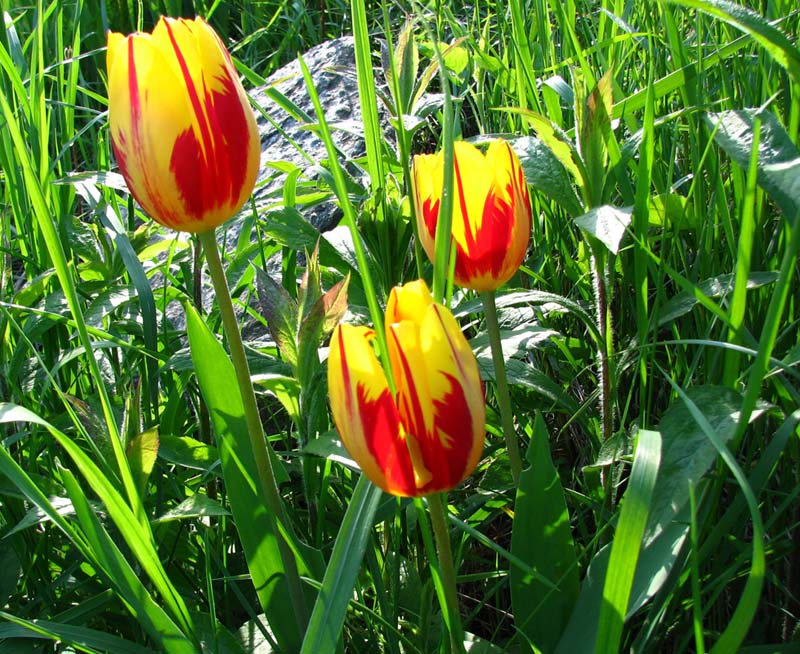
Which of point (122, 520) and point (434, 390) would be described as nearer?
point (434, 390)

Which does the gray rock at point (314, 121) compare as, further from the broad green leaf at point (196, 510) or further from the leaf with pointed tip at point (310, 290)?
the broad green leaf at point (196, 510)

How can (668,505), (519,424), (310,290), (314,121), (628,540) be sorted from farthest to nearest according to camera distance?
1. (314,121)
2. (519,424)
3. (310,290)
4. (668,505)
5. (628,540)

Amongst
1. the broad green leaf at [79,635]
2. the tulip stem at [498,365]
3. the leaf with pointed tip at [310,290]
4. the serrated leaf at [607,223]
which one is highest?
the serrated leaf at [607,223]

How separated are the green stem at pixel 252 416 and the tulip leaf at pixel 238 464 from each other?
27mm

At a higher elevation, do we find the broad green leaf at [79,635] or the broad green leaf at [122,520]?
the broad green leaf at [122,520]

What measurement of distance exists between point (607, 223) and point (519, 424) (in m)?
0.56

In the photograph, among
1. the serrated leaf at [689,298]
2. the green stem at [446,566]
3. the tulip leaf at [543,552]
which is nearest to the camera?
the green stem at [446,566]

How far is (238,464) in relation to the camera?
1032mm

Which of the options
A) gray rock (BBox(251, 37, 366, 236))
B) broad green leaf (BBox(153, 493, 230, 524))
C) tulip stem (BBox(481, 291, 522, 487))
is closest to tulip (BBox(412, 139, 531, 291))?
tulip stem (BBox(481, 291, 522, 487))

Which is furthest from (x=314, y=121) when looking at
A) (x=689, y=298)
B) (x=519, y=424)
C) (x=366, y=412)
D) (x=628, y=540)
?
(x=628, y=540)

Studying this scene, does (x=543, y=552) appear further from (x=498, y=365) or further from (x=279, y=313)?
(x=279, y=313)

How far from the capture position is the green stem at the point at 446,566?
2.73 feet

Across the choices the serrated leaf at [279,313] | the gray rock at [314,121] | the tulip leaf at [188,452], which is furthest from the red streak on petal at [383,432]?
the gray rock at [314,121]

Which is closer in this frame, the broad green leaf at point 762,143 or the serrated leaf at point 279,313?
the broad green leaf at point 762,143
